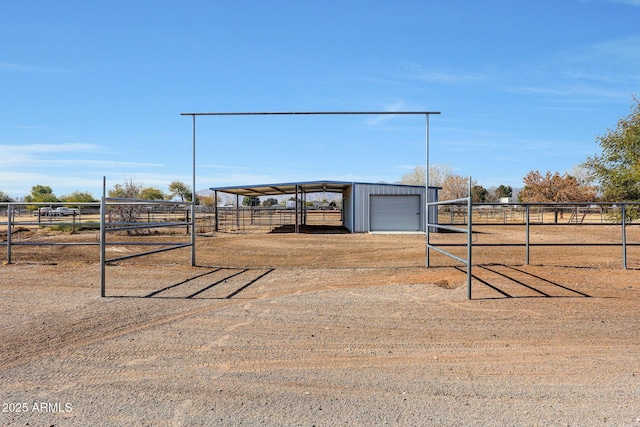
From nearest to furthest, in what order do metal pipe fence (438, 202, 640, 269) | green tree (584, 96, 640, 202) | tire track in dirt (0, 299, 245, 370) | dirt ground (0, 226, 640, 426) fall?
dirt ground (0, 226, 640, 426), tire track in dirt (0, 299, 245, 370), metal pipe fence (438, 202, 640, 269), green tree (584, 96, 640, 202)

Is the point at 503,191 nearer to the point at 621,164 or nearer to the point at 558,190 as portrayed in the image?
the point at 558,190

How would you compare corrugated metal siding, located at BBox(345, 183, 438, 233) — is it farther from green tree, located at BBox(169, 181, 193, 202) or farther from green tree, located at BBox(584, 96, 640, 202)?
green tree, located at BBox(169, 181, 193, 202)

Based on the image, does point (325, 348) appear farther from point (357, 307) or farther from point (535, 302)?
point (535, 302)

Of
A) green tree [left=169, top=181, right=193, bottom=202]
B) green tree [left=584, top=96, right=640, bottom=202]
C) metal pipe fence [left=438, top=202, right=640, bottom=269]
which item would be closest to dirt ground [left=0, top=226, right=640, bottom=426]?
metal pipe fence [left=438, top=202, right=640, bottom=269]

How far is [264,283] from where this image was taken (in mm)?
9062

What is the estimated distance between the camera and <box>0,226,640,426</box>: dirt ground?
3564mm

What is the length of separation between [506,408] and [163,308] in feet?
16.2

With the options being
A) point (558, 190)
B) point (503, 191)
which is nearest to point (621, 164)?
point (558, 190)

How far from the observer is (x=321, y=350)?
16.2 ft

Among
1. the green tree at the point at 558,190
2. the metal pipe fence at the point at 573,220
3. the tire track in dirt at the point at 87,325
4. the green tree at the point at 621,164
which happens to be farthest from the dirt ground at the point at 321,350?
the green tree at the point at 558,190

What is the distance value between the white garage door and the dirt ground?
16.5 meters

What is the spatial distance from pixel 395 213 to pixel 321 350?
21781 millimetres

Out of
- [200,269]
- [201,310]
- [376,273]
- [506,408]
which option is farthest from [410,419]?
[200,269]

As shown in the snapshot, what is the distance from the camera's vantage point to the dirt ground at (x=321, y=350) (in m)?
3.56
